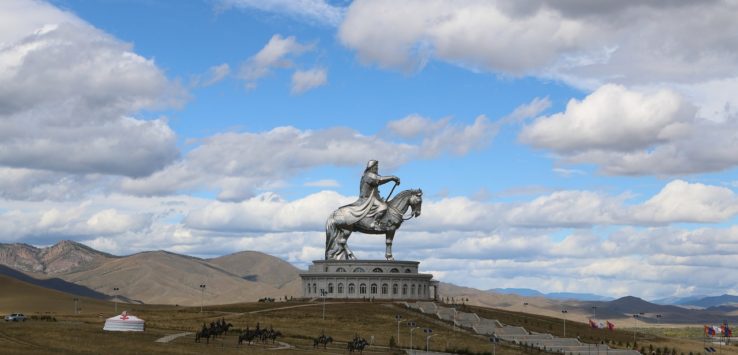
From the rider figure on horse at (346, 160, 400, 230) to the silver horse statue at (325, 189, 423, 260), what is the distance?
131mm

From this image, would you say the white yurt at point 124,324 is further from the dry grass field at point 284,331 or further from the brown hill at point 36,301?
the brown hill at point 36,301

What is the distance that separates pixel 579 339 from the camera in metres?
106

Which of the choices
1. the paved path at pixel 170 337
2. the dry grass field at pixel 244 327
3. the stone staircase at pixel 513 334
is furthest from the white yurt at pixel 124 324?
the stone staircase at pixel 513 334

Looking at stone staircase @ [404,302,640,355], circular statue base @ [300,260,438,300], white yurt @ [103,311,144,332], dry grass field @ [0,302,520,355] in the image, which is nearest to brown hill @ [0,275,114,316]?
dry grass field @ [0,302,520,355]

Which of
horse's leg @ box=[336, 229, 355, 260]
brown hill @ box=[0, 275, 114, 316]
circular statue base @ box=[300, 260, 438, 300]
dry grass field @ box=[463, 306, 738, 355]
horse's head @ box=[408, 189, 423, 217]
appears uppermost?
horse's head @ box=[408, 189, 423, 217]

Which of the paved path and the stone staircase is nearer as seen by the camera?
the paved path

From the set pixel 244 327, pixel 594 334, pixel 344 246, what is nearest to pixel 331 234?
pixel 344 246

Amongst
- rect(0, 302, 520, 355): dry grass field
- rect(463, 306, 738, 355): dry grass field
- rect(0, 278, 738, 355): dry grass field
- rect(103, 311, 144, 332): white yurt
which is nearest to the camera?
rect(0, 302, 520, 355): dry grass field

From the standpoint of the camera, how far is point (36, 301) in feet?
474

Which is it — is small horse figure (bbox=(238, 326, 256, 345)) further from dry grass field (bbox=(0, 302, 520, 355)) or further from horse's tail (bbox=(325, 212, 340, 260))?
horse's tail (bbox=(325, 212, 340, 260))

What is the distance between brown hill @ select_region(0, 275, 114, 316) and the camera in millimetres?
137375

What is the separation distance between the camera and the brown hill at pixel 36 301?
13738cm

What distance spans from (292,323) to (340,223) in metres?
22.0

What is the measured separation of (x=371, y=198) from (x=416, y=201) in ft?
19.7
